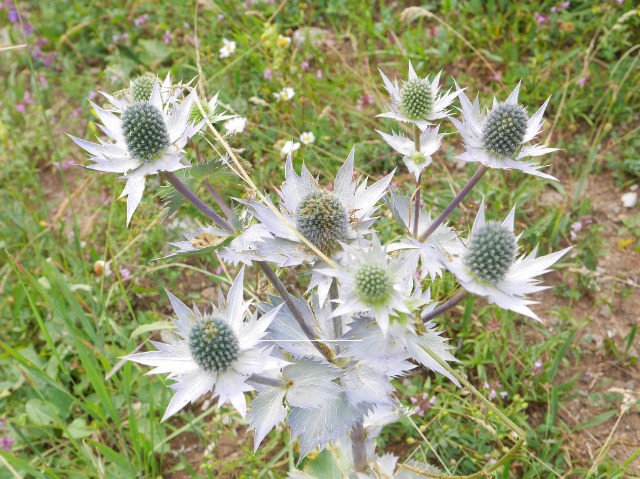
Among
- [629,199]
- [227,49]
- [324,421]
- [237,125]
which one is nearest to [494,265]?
[324,421]

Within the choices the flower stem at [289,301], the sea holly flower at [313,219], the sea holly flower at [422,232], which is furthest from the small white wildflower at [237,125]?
the flower stem at [289,301]

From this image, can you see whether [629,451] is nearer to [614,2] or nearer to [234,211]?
[234,211]

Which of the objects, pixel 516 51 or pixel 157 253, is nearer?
pixel 157 253

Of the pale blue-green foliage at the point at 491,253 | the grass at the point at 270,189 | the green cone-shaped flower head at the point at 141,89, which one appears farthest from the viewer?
the grass at the point at 270,189

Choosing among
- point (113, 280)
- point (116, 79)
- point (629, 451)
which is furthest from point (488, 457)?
point (116, 79)

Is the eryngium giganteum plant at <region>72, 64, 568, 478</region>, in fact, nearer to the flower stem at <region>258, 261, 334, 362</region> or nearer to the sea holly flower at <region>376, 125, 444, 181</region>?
the flower stem at <region>258, 261, 334, 362</region>

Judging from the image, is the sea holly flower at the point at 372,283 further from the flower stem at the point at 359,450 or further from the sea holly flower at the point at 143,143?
the flower stem at the point at 359,450

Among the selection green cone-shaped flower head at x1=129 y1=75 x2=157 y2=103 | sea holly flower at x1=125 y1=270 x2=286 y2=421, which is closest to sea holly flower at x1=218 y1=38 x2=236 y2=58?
green cone-shaped flower head at x1=129 y1=75 x2=157 y2=103
